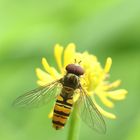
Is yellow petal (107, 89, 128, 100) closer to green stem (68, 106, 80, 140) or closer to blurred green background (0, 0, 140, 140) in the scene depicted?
green stem (68, 106, 80, 140)

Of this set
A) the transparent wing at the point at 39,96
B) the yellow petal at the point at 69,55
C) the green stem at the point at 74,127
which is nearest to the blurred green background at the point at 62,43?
the transparent wing at the point at 39,96

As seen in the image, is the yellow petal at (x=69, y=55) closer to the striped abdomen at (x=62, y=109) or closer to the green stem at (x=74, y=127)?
the striped abdomen at (x=62, y=109)

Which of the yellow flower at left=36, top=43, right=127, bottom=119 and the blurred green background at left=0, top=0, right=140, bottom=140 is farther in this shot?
the blurred green background at left=0, top=0, right=140, bottom=140

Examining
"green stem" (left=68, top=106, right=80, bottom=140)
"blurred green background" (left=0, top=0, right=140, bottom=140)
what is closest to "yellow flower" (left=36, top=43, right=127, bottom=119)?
"green stem" (left=68, top=106, right=80, bottom=140)

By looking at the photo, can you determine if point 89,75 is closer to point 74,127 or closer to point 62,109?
point 62,109

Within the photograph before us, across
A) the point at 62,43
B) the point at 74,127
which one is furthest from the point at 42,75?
the point at 62,43

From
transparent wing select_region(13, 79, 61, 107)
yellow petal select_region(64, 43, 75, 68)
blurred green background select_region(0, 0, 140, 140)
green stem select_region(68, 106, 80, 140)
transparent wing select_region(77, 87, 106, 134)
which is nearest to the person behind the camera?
green stem select_region(68, 106, 80, 140)
